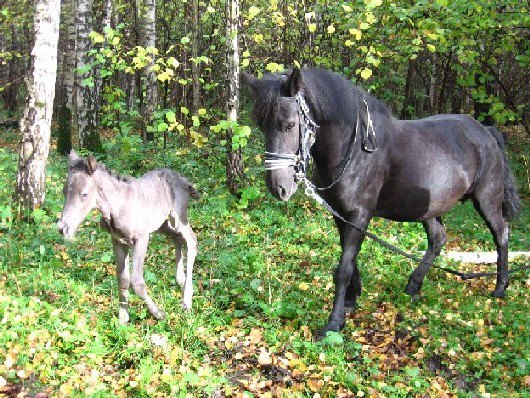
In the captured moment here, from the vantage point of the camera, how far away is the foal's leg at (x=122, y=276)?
16.3ft

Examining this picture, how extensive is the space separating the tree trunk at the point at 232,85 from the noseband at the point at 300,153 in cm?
457

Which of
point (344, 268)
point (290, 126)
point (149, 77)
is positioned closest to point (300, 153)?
point (290, 126)

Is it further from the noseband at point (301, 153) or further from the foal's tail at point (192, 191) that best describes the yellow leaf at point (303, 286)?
the noseband at point (301, 153)

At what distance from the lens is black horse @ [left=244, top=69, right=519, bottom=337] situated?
14.9 ft

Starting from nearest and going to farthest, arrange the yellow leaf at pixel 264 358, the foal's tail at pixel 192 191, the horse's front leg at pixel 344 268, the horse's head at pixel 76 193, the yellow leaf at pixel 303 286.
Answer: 1. the horse's head at pixel 76 193
2. the yellow leaf at pixel 264 358
3. the horse's front leg at pixel 344 268
4. the foal's tail at pixel 192 191
5. the yellow leaf at pixel 303 286

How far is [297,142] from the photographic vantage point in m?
4.56

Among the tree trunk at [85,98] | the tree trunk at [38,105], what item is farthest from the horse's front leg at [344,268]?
the tree trunk at [85,98]

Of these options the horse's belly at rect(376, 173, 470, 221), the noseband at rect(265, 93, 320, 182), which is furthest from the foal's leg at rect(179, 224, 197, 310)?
the horse's belly at rect(376, 173, 470, 221)

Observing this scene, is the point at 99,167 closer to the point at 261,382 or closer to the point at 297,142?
the point at 297,142

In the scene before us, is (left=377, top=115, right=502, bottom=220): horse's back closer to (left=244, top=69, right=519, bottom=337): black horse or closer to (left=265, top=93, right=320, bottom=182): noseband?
(left=244, top=69, right=519, bottom=337): black horse

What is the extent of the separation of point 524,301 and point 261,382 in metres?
3.85

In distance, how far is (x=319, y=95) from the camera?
475 centimetres

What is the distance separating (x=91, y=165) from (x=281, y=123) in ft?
5.37

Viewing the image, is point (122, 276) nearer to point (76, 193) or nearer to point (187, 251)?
point (187, 251)
